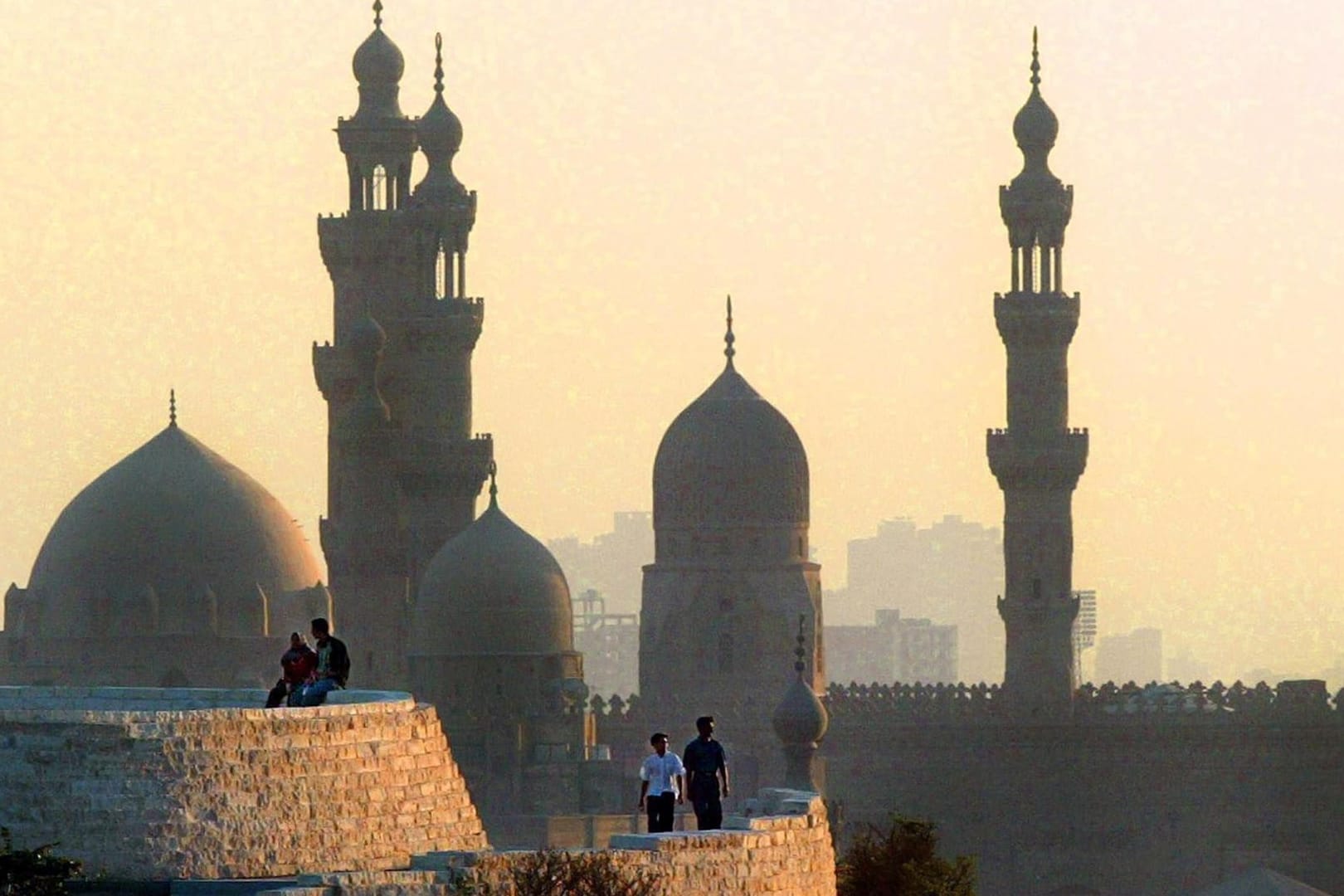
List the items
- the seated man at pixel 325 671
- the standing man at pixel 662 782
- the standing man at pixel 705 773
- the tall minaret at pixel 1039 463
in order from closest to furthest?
1. the seated man at pixel 325 671
2. the standing man at pixel 662 782
3. the standing man at pixel 705 773
4. the tall minaret at pixel 1039 463

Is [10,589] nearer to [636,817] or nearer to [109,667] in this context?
[109,667]

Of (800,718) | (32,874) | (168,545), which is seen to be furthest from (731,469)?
(32,874)

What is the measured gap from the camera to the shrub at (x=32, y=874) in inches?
712

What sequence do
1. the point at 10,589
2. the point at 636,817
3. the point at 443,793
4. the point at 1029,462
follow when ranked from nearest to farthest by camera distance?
1. the point at 443,793
2. the point at 636,817
3. the point at 1029,462
4. the point at 10,589

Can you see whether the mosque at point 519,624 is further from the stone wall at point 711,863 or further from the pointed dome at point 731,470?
the stone wall at point 711,863

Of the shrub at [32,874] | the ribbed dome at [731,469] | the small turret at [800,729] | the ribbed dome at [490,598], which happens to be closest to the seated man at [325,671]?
the shrub at [32,874]

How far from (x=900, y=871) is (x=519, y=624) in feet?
146

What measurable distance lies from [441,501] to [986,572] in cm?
12099

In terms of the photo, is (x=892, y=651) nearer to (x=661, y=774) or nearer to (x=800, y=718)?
(x=800, y=718)

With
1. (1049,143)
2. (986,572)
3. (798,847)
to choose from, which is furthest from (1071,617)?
(986,572)

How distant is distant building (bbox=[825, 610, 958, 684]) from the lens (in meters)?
173

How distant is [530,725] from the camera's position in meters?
75.9

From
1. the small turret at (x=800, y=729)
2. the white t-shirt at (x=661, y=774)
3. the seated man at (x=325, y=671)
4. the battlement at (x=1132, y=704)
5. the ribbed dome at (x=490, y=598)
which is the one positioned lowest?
the white t-shirt at (x=661, y=774)

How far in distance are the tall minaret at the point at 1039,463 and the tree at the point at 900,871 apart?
131 feet
